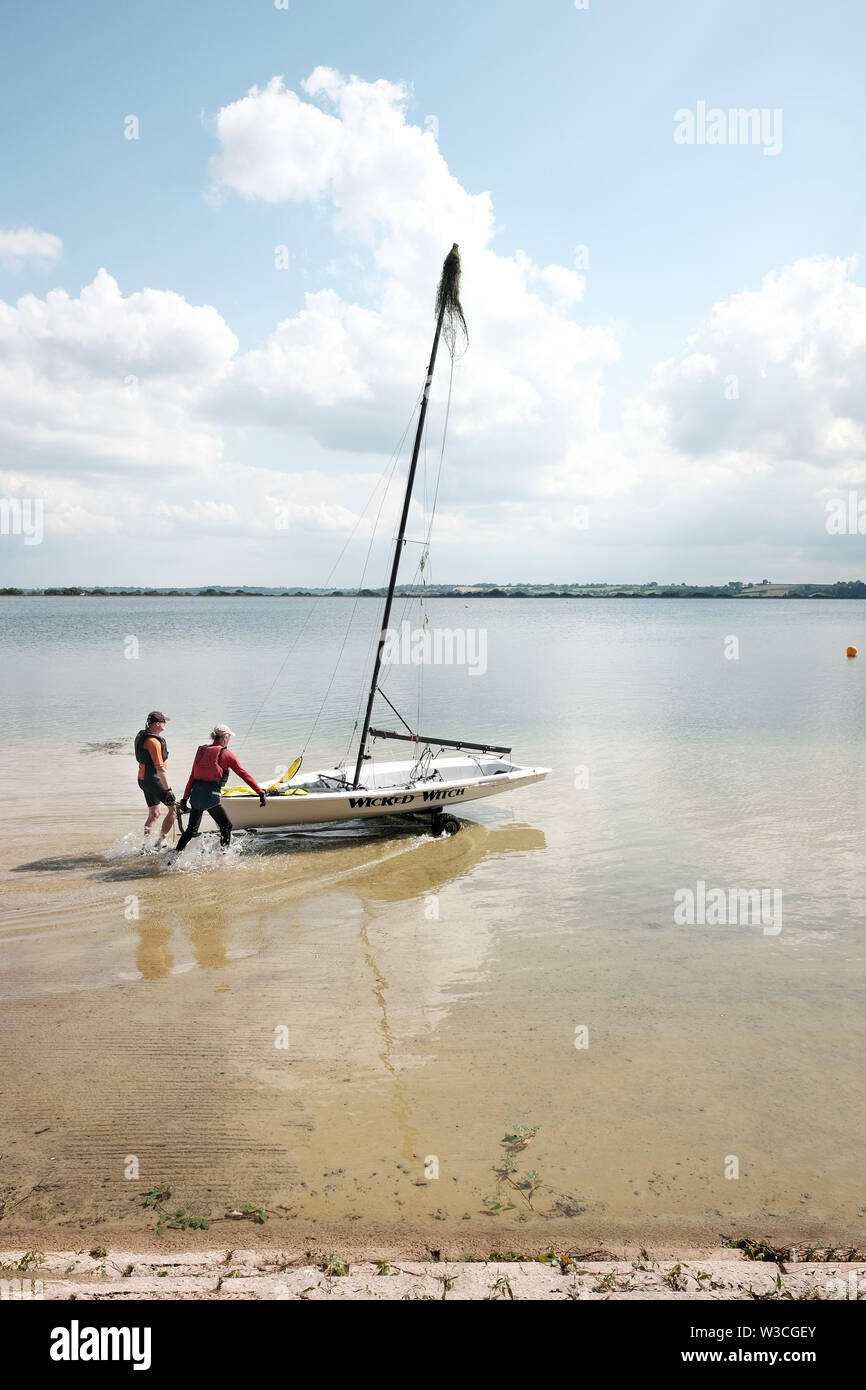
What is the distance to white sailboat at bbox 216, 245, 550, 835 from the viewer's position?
46.4ft

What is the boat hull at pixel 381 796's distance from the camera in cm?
1402

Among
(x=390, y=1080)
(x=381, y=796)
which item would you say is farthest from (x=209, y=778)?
(x=390, y=1080)

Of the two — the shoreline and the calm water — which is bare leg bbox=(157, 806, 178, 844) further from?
the shoreline

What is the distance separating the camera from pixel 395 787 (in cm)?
1566

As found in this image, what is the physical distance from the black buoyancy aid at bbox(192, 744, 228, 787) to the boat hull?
27.6 inches

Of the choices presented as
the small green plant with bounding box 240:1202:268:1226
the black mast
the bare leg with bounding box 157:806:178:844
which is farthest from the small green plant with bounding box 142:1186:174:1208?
the black mast

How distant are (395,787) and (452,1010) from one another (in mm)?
7296

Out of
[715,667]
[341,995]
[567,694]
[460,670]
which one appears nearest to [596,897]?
[341,995]

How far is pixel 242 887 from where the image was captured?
12414 mm

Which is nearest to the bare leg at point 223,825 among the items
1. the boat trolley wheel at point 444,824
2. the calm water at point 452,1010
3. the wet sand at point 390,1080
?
the calm water at point 452,1010

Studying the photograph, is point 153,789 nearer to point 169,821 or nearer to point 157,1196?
point 169,821

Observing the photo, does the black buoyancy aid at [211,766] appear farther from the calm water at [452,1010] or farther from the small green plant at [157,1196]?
the small green plant at [157,1196]
